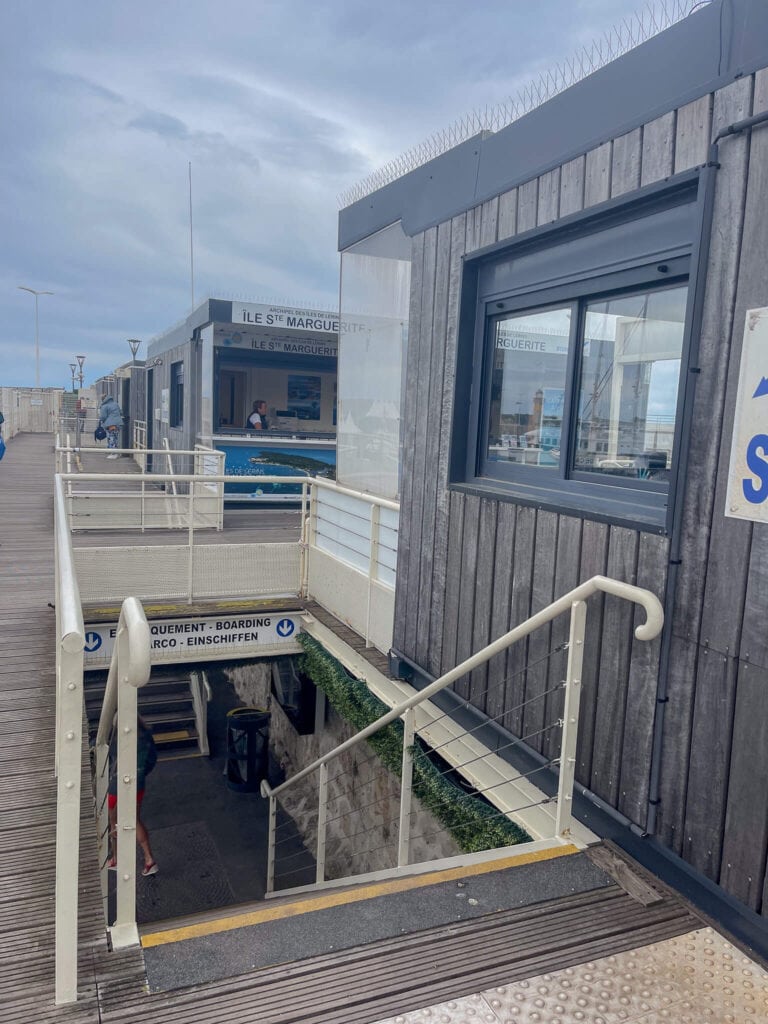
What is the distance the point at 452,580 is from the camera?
4711 millimetres

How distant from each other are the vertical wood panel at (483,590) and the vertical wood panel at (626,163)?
1.67 meters

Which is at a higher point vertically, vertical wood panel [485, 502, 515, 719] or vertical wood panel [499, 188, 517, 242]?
vertical wood panel [499, 188, 517, 242]

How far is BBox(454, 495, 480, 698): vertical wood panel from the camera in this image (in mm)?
4445

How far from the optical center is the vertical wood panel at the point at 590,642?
336 centimetres

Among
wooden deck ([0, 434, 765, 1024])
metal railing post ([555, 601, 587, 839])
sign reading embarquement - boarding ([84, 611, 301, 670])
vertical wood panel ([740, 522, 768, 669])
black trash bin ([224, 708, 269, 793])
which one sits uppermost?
vertical wood panel ([740, 522, 768, 669])

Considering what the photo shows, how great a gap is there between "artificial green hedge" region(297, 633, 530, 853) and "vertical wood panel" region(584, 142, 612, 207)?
3.02 m

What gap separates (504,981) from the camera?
233 cm

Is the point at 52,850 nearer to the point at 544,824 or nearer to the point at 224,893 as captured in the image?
the point at 544,824

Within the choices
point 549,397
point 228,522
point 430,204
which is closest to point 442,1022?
point 549,397

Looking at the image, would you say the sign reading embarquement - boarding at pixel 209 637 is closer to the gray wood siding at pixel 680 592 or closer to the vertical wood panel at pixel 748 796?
the gray wood siding at pixel 680 592

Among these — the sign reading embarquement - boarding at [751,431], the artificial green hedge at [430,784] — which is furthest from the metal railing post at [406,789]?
the sign reading embarquement - boarding at [751,431]

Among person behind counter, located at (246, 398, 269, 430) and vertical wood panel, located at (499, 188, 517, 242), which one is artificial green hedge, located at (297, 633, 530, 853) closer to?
vertical wood panel, located at (499, 188, 517, 242)

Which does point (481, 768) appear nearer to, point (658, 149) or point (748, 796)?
point (748, 796)

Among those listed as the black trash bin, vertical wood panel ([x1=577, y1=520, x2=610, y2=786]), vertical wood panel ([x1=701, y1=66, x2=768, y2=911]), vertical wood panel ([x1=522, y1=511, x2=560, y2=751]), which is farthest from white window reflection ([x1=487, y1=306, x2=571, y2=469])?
the black trash bin
